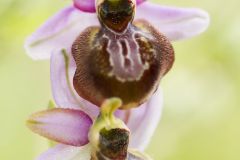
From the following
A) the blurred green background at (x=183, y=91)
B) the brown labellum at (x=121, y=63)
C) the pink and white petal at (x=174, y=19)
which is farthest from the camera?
the blurred green background at (x=183, y=91)

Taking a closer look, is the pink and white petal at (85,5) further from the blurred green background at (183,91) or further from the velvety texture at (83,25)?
the blurred green background at (183,91)

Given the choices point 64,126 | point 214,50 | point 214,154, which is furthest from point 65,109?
point 214,154

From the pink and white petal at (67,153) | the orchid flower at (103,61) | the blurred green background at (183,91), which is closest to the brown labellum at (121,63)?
the orchid flower at (103,61)

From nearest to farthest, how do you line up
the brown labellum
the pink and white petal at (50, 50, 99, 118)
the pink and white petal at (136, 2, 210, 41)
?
the brown labellum → the pink and white petal at (50, 50, 99, 118) → the pink and white petal at (136, 2, 210, 41)

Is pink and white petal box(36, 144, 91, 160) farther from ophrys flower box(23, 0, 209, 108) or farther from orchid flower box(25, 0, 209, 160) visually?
ophrys flower box(23, 0, 209, 108)

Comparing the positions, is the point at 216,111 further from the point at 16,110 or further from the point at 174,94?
the point at 16,110

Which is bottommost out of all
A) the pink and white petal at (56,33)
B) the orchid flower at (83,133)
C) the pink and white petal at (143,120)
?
the pink and white petal at (143,120)

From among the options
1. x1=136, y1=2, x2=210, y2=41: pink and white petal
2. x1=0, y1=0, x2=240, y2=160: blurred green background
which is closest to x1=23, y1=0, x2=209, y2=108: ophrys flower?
x1=136, y1=2, x2=210, y2=41: pink and white petal
